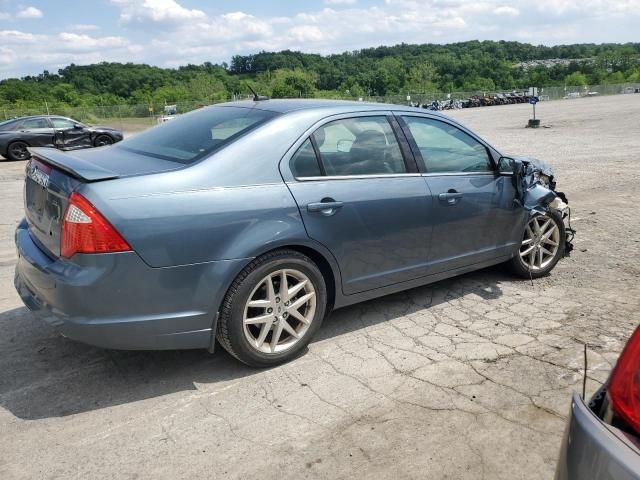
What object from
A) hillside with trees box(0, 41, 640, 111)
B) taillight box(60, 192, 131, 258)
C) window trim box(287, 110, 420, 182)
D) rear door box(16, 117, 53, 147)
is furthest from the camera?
hillside with trees box(0, 41, 640, 111)

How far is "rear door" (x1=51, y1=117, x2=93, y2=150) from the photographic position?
18938mm

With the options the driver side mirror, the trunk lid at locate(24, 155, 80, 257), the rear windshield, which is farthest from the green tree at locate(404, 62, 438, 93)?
the trunk lid at locate(24, 155, 80, 257)

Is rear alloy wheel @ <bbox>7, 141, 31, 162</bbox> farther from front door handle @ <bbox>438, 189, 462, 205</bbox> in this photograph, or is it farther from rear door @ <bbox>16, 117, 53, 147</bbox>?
front door handle @ <bbox>438, 189, 462, 205</bbox>

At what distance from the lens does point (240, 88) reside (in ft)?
278

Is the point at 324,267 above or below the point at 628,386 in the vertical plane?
below

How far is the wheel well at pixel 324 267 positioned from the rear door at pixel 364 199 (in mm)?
76

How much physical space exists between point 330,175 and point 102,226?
1.46 metres

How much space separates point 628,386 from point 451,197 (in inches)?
Result: 107

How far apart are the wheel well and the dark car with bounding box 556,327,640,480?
6.76 feet

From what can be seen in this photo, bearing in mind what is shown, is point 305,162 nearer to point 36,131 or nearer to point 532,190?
point 532,190

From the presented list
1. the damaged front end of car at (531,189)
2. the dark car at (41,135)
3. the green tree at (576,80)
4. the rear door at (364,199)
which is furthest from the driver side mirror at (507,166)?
the green tree at (576,80)

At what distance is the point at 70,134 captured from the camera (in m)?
19.2

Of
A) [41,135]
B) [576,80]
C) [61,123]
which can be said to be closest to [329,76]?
[576,80]

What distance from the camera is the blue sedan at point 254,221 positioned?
2.96 m
